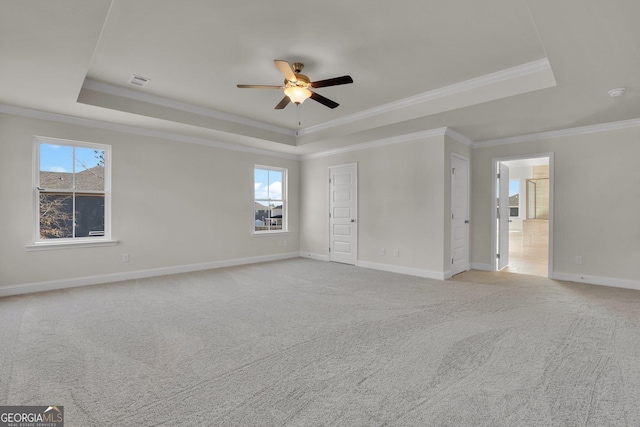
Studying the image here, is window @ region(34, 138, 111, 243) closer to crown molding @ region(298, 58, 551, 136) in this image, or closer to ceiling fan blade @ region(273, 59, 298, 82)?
ceiling fan blade @ region(273, 59, 298, 82)

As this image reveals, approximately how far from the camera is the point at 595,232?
15.4 ft

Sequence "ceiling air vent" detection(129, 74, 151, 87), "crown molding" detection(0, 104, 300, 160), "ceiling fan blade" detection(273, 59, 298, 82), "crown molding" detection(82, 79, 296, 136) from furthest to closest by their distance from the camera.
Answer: "crown molding" detection(0, 104, 300, 160) → "crown molding" detection(82, 79, 296, 136) → "ceiling air vent" detection(129, 74, 151, 87) → "ceiling fan blade" detection(273, 59, 298, 82)

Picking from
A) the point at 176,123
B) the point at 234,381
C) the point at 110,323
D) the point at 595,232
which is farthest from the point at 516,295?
the point at 176,123

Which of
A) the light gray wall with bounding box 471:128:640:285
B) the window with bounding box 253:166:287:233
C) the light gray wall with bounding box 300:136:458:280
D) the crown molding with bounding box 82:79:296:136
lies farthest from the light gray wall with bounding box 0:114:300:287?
the light gray wall with bounding box 471:128:640:285

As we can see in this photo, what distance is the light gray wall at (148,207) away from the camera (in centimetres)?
411

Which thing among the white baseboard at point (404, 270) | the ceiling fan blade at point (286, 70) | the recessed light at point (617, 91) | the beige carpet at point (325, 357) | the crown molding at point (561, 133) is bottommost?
the beige carpet at point (325, 357)

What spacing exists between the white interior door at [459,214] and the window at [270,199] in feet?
11.8

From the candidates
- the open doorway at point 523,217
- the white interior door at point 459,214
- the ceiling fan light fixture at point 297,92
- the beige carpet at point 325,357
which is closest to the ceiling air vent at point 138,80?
the ceiling fan light fixture at point 297,92

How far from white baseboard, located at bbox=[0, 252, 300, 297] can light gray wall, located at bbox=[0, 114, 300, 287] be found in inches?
2.3

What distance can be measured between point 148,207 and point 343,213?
3565mm

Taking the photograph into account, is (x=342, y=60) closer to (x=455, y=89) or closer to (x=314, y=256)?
(x=455, y=89)

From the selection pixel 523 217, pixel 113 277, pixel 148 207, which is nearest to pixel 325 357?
pixel 113 277

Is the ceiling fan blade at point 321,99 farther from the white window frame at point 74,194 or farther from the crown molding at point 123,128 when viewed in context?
the white window frame at point 74,194

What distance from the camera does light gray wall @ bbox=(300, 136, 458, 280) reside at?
16.7ft
